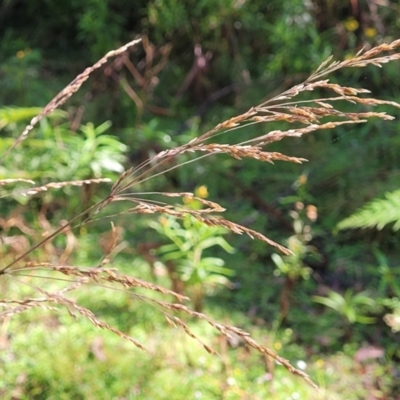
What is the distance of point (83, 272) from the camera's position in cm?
84

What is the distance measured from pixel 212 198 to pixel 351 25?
141 cm

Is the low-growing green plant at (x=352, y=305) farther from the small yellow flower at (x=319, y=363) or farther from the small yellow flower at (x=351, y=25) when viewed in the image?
the small yellow flower at (x=351, y=25)

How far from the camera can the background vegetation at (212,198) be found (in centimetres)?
184

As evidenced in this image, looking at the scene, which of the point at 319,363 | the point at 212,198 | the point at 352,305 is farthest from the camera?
the point at 212,198

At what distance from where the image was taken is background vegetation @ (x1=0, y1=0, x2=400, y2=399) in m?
1.84

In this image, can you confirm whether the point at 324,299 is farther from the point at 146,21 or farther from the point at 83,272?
the point at 146,21

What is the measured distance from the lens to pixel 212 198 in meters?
2.74

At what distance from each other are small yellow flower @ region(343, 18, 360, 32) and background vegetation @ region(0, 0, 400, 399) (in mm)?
11

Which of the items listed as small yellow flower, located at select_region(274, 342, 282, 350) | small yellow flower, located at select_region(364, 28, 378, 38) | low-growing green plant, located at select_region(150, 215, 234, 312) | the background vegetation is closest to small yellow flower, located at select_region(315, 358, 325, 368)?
the background vegetation

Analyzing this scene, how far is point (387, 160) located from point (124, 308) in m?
1.69

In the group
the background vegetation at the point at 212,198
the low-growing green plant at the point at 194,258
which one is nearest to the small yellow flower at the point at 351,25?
the background vegetation at the point at 212,198

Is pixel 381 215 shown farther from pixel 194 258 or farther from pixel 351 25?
pixel 351 25

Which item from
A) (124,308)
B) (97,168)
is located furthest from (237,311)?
(97,168)

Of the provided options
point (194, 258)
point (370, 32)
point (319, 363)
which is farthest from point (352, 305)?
point (370, 32)
